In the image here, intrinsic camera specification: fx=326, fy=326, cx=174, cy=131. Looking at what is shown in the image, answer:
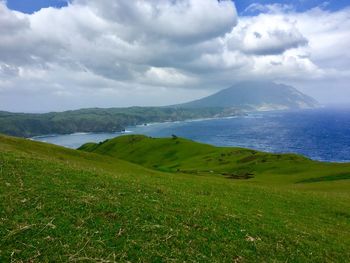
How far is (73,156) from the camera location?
58.1 meters

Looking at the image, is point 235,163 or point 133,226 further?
point 235,163

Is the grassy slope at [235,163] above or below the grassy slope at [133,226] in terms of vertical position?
below

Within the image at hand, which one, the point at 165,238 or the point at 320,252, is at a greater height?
the point at 165,238

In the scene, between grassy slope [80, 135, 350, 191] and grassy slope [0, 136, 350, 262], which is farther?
grassy slope [80, 135, 350, 191]

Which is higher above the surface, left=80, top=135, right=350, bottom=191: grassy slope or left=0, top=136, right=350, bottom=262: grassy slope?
left=0, top=136, right=350, bottom=262: grassy slope

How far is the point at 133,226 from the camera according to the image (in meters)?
16.6

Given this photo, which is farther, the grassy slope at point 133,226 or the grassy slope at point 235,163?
the grassy slope at point 235,163

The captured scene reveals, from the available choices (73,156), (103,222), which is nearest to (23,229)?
(103,222)

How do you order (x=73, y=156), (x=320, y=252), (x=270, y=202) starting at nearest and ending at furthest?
(x=320, y=252) < (x=270, y=202) < (x=73, y=156)

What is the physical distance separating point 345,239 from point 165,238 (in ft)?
47.0

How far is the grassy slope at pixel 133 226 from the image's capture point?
46.6ft

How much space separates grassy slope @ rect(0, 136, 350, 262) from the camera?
14195 mm

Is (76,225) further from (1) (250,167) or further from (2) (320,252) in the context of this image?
(1) (250,167)

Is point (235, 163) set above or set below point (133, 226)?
below
